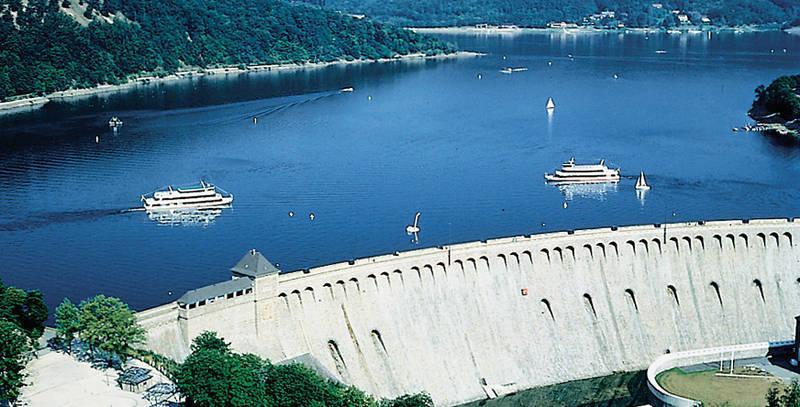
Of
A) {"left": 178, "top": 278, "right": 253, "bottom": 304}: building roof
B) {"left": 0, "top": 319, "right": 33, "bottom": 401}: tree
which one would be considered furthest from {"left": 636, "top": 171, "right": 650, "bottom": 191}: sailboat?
{"left": 0, "top": 319, "right": 33, "bottom": 401}: tree

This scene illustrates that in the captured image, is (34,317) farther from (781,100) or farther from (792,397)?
(781,100)

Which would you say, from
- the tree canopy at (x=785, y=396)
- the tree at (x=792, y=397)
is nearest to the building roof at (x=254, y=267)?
the tree canopy at (x=785, y=396)

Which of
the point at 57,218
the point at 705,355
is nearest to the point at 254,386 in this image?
the point at 705,355

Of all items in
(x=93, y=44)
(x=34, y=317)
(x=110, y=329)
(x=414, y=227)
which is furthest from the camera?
(x=93, y=44)

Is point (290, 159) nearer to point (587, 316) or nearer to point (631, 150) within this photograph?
point (631, 150)

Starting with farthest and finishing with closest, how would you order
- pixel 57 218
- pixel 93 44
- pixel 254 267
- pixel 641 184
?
pixel 93 44
pixel 641 184
pixel 57 218
pixel 254 267

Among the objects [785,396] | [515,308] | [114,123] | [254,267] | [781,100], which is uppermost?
[254,267]

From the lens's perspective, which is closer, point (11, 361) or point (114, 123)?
point (11, 361)

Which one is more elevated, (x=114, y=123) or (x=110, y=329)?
(x=110, y=329)
